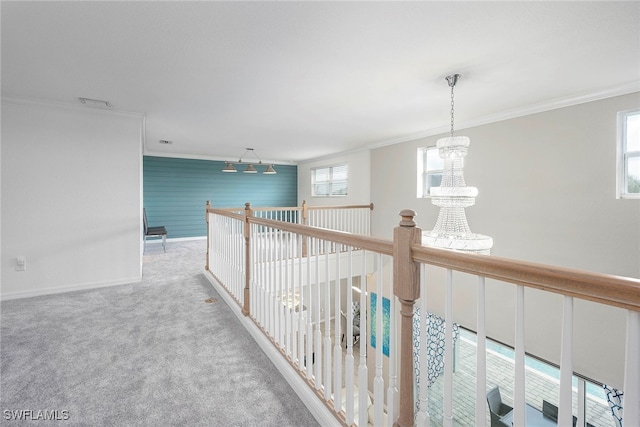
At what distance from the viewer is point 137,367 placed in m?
1.93

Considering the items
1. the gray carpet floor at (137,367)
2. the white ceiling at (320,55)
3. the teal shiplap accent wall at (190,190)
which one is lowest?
the gray carpet floor at (137,367)

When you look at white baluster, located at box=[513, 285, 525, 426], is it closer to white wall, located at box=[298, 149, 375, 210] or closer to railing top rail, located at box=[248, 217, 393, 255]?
railing top rail, located at box=[248, 217, 393, 255]

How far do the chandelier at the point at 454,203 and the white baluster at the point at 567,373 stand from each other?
1814 mm

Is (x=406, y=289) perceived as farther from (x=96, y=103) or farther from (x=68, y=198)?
(x=68, y=198)

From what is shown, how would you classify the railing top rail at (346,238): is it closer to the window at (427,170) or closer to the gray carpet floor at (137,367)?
the gray carpet floor at (137,367)

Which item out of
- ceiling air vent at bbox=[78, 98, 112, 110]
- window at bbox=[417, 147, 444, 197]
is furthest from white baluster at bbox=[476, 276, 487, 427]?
window at bbox=[417, 147, 444, 197]

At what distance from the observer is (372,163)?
6266 mm

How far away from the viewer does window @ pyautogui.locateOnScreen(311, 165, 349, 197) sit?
7.50 m

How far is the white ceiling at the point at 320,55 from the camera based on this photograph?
1.79 m

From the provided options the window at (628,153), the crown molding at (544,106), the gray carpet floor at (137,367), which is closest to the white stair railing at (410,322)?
the gray carpet floor at (137,367)

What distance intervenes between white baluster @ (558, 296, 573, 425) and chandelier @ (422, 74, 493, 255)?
1814 millimetres

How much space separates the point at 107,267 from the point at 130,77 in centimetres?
241

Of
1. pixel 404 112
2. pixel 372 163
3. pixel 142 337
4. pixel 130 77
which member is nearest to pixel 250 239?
pixel 142 337

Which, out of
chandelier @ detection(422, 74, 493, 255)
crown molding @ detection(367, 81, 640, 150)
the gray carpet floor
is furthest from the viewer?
crown molding @ detection(367, 81, 640, 150)
